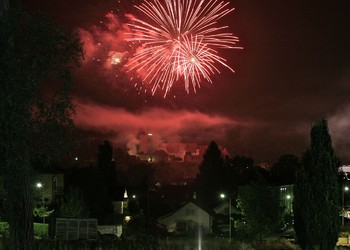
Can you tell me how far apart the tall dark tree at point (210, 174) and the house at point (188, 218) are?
4767 centimetres

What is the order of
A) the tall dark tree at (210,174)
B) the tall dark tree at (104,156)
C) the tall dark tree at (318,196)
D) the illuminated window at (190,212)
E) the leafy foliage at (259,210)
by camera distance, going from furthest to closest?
the tall dark tree at (210,174) → the tall dark tree at (104,156) → the illuminated window at (190,212) → the leafy foliage at (259,210) → the tall dark tree at (318,196)

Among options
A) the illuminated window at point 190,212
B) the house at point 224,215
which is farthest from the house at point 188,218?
the house at point 224,215

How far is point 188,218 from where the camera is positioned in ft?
205

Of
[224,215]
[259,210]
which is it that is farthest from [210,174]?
[259,210]

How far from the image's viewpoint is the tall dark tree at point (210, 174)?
113 metres

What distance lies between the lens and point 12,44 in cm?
1420

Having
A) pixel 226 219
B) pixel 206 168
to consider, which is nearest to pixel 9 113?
pixel 226 219

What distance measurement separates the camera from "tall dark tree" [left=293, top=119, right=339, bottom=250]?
28766 millimetres

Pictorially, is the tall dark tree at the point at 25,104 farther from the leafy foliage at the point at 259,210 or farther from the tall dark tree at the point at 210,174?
the tall dark tree at the point at 210,174

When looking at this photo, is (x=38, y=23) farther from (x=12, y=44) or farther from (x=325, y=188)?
(x=325, y=188)

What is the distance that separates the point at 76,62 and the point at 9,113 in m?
2.42

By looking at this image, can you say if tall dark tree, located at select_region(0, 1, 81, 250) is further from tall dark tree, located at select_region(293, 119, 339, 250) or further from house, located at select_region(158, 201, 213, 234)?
house, located at select_region(158, 201, 213, 234)

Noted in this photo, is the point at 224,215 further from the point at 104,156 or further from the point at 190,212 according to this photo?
the point at 104,156

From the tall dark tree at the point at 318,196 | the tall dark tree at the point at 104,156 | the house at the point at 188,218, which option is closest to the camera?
the tall dark tree at the point at 318,196
